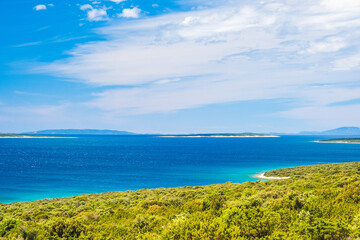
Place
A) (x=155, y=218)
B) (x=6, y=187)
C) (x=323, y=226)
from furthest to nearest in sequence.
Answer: (x=6, y=187)
(x=155, y=218)
(x=323, y=226)

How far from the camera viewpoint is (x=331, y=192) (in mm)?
19141

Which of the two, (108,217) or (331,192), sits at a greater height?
(331,192)

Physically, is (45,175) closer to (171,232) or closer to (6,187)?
(6,187)

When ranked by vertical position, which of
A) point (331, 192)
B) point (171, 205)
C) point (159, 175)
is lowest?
point (159, 175)

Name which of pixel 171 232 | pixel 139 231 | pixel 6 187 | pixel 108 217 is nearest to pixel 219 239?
pixel 171 232

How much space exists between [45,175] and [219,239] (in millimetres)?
71323

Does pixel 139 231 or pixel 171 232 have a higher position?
pixel 171 232

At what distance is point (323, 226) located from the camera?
9.52 meters

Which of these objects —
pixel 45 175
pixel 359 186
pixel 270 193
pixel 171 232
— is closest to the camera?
Answer: pixel 171 232

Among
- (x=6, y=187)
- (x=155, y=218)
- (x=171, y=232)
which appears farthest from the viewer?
(x=6, y=187)

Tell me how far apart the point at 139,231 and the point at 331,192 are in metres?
13.1

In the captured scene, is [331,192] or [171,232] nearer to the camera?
[171,232]

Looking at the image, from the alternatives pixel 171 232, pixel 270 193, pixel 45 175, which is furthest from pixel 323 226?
pixel 45 175

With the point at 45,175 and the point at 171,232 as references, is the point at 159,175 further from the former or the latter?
the point at 171,232
